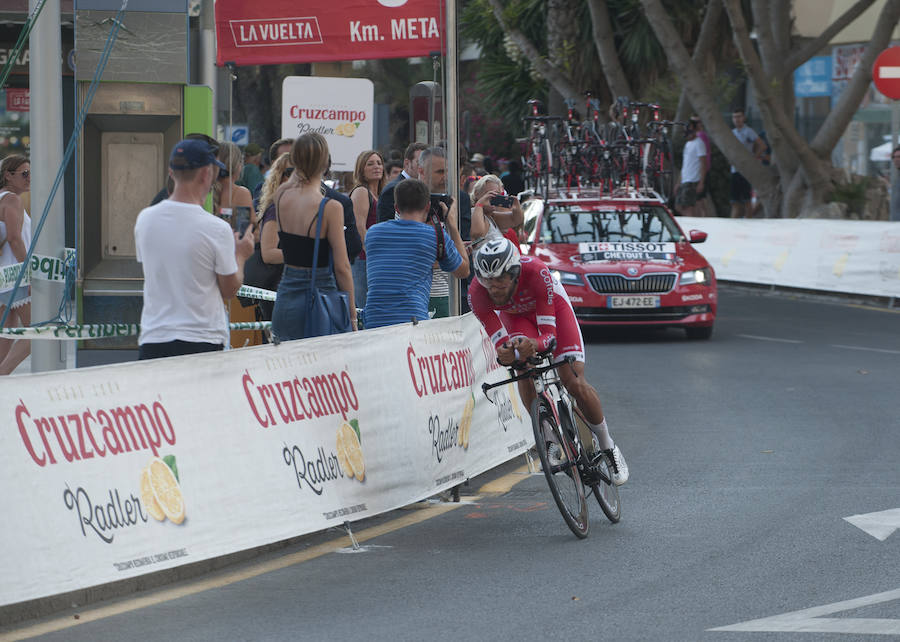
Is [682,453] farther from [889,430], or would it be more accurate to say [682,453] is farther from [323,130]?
[323,130]

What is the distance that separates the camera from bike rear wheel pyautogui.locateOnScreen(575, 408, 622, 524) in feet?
26.9

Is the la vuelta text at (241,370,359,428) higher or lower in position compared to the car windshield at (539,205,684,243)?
lower

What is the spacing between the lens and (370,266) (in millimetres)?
9141

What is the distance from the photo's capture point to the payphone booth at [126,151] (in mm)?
11328

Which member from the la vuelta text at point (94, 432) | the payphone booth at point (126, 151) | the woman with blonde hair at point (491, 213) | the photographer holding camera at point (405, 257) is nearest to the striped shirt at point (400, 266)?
the photographer holding camera at point (405, 257)

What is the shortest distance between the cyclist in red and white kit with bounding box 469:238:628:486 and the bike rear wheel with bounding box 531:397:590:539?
0.25m

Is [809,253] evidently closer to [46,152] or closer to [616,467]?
[616,467]

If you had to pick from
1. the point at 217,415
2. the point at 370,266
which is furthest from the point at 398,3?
the point at 217,415

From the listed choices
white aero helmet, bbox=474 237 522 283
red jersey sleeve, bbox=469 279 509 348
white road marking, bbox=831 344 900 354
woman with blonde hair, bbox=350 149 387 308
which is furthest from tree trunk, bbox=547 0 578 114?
white aero helmet, bbox=474 237 522 283

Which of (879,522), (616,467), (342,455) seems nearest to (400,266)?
(342,455)

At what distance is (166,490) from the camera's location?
265 inches

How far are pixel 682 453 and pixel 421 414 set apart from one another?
260 cm

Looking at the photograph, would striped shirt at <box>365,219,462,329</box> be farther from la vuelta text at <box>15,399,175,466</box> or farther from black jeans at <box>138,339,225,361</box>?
la vuelta text at <box>15,399,175,466</box>

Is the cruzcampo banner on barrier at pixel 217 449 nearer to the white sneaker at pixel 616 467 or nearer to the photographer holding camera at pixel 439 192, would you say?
the white sneaker at pixel 616 467
